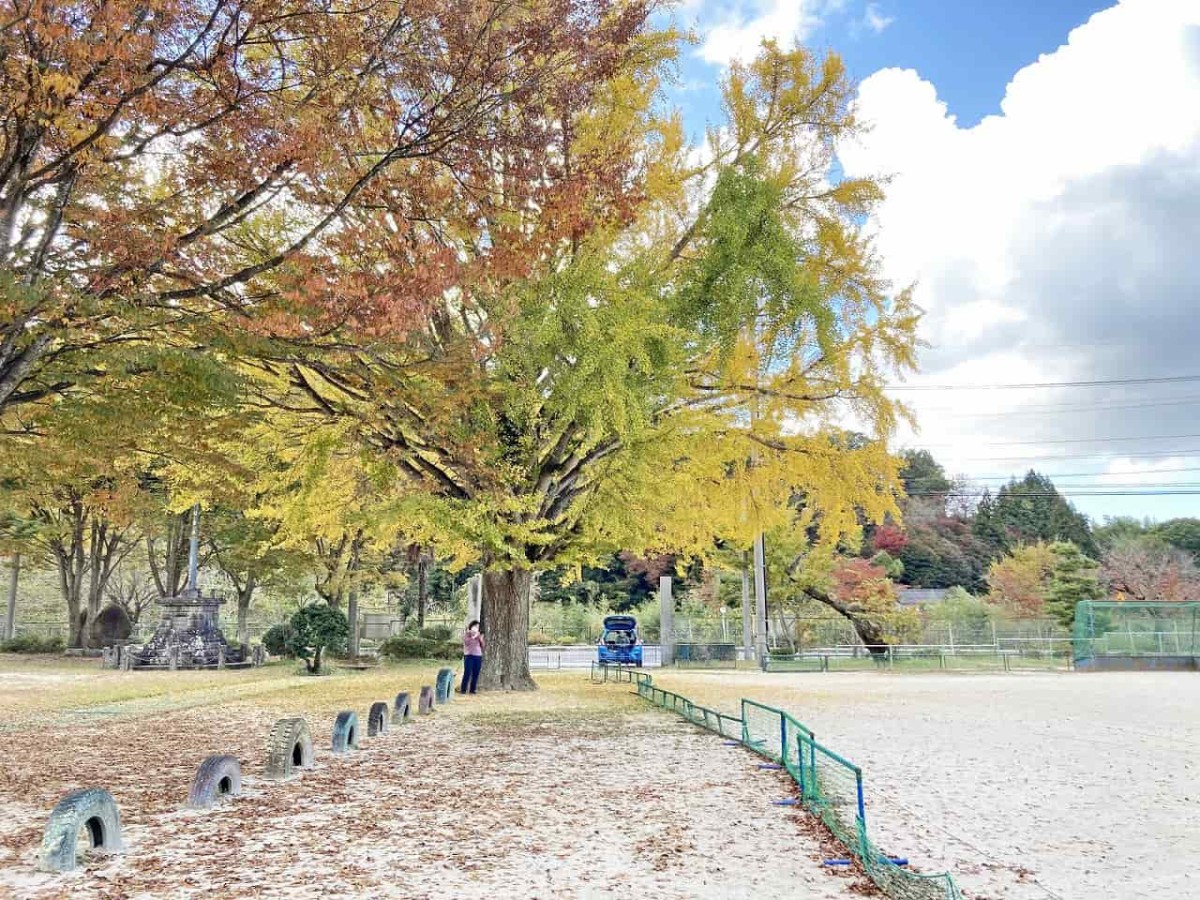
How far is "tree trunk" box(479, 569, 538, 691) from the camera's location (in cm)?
1670

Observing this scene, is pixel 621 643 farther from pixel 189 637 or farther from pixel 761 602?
pixel 189 637

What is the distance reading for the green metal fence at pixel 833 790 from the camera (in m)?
4.52

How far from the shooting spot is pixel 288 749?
25.0ft

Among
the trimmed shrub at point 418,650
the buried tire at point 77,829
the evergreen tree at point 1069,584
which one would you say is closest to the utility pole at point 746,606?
the trimmed shrub at point 418,650

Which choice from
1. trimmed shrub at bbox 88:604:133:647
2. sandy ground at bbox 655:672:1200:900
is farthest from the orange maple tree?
trimmed shrub at bbox 88:604:133:647

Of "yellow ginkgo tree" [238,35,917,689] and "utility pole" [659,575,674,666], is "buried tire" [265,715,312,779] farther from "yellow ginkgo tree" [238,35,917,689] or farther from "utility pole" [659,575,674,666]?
"utility pole" [659,575,674,666]

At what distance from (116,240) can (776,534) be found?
96.7 feet

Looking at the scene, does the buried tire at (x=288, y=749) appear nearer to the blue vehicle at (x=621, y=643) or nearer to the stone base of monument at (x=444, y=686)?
the stone base of monument at (x=444, y=686)

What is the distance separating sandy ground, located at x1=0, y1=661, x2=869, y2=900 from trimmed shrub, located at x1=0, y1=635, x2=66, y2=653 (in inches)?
979

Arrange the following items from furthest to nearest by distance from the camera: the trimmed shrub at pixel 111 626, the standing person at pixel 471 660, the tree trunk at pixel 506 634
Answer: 1. the trimmed shrub at pixel 111 626
2. the tree trunk at pixel 506 634
3. the standing person at pixel 471 660

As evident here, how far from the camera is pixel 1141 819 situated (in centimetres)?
651

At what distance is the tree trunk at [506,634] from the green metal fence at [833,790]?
A: 4953 millimetres

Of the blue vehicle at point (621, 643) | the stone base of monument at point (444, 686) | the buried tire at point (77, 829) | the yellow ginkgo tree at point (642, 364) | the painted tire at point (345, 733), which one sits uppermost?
the yellow ginkgo tree at point (642, 364)

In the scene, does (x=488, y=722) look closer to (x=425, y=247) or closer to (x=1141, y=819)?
(x=425, y=247)
